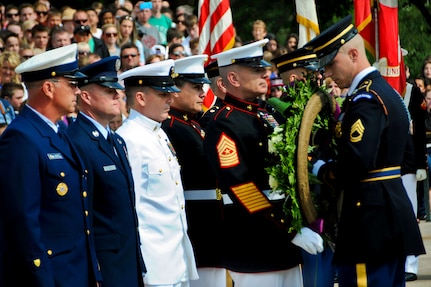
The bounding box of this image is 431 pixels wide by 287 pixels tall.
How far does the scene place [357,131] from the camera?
6.18 metres

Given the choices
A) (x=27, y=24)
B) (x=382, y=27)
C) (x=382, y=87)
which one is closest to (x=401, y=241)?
(x=382, y=87)

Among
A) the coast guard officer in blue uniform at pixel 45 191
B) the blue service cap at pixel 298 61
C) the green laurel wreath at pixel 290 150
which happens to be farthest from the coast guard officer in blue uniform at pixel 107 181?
the blue service cap at pixel 298 61

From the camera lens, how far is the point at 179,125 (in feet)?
24.5

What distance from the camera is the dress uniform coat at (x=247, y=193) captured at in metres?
A: 6.64

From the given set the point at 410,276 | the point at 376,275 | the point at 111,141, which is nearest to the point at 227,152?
the point at 111,141

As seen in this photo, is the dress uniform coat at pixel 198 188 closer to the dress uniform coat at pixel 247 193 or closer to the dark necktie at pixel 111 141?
the dress uniform coat at pixel 247 193

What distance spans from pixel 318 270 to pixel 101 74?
107 inches

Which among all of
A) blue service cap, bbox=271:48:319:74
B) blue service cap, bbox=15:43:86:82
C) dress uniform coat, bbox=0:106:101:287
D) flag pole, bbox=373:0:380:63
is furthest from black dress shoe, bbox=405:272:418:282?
blue service cap, bbox=15:43:86:82

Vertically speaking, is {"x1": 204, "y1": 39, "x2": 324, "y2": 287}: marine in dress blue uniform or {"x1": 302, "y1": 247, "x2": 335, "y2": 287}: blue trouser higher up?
{"x1": 204, "y1": 39, "x2": 324, "y2": 287}: marine in dress blue uniform

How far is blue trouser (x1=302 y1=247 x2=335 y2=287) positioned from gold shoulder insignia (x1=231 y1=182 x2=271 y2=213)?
1103mm

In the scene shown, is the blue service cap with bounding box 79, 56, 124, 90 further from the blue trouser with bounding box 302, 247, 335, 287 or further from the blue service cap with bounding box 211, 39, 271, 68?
the blue trouser with bounding box 302, 247, 335, 287

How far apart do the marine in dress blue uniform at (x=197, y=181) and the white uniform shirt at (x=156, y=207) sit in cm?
77

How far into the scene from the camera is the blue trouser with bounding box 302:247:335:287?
7.77 meters

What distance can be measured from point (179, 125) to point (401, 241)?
6.53 feet
